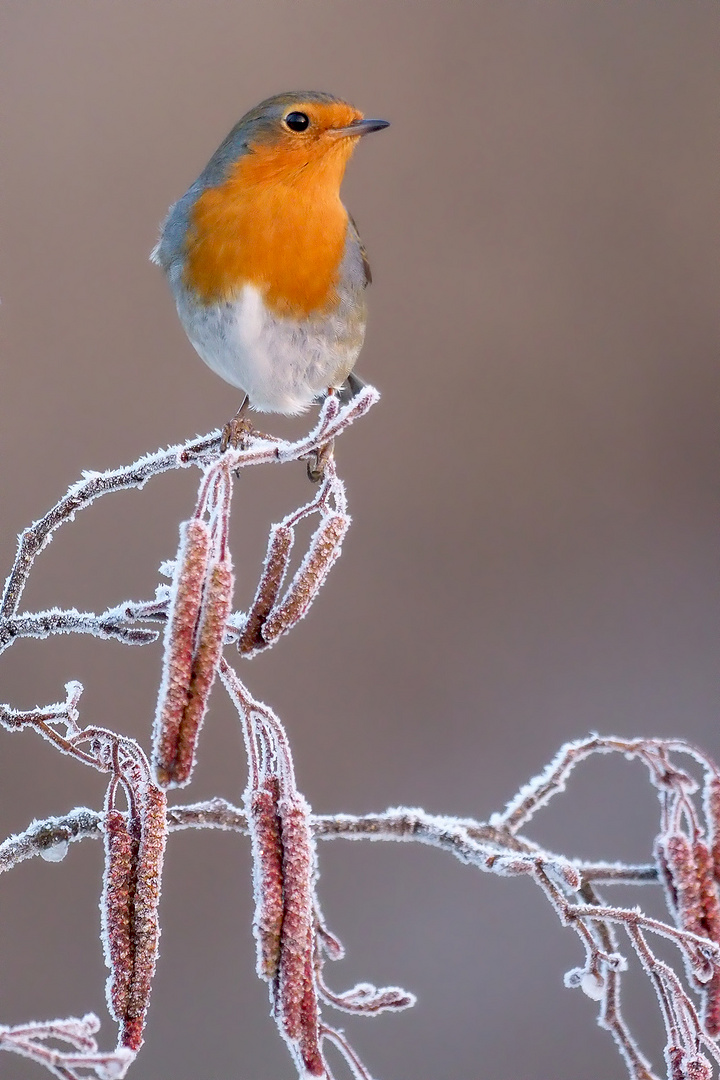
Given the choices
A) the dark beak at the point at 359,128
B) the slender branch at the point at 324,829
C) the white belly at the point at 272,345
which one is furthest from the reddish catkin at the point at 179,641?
the dark beak at the point at 359,128

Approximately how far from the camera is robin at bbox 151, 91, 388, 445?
1009 millimetres

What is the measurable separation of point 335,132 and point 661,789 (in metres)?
0.76

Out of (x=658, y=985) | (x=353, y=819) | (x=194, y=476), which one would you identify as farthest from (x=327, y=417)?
(x=194, y=476)

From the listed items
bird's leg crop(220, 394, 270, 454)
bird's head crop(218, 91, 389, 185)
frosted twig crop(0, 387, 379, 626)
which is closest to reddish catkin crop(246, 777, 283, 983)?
frosted twig crop(0, 387, 379, 626)

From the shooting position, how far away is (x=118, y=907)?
1.50ft

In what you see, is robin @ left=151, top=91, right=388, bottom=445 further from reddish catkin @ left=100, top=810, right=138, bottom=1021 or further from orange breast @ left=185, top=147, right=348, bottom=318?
reddish catkin @ left=100, top=810, right=138, bottom=1021

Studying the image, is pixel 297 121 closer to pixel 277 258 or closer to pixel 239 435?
pixel 277 258

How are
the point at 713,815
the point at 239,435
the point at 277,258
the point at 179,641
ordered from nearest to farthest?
the point at 179,641 → the point at 713,815 → the point at 239,435 → the point at 277,258

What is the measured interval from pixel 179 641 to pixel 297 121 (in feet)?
2.58

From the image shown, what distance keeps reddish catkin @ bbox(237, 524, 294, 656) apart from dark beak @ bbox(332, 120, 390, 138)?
25.2 inches

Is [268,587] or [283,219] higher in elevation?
[283,219]

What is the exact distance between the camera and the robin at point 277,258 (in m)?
1.01

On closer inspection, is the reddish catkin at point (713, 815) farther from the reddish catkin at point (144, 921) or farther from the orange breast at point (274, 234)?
the orange breast at point (274, 234)

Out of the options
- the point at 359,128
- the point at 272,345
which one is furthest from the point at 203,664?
the point at 359,128
